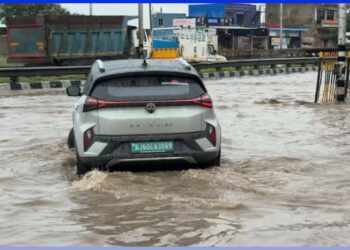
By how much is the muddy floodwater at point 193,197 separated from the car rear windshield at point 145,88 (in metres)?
0.89

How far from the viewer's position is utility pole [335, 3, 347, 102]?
52.3 ft

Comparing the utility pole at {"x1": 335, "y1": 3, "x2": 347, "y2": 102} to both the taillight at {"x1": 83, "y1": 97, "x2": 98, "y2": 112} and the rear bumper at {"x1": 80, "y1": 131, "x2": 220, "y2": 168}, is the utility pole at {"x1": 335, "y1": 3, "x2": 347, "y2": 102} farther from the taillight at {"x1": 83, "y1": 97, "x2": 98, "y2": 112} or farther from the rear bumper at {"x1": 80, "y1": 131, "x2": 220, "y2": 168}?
the taillight at {"x1": 83, "y1": 97, "x2": 98, "y2": 112}

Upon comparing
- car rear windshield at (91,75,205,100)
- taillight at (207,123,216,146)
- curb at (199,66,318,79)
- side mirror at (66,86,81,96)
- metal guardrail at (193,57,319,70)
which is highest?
car rear windshield at (91,75,205,100)

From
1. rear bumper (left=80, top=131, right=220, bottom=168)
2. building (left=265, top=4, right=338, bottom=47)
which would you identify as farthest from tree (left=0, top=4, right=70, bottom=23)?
rear bumper (left=80, top=131, right=220, bottom=168)

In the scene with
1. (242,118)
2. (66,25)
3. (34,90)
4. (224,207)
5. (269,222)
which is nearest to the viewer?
(269,222)

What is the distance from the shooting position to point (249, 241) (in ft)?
16.2

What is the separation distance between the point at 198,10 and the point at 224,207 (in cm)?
6613

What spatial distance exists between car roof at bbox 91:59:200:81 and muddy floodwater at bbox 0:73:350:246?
1.14 metres

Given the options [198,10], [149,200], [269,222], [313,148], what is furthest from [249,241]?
[198,10]

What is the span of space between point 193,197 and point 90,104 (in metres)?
1.57

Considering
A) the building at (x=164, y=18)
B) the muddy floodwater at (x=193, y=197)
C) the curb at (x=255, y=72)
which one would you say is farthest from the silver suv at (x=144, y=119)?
the building at (x=164, y=18)

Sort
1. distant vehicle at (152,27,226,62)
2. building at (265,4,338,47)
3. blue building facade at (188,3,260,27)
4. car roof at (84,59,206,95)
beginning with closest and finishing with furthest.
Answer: car roof at (84,59,206,95) < distant vehicle at (152,27,226,62) < blue building facade at (188,3,260,27) < building at (265,4,338,47)

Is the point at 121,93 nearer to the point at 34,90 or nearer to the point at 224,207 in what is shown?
the point at 224,207

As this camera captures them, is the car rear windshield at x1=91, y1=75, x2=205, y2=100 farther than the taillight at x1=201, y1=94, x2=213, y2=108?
No
